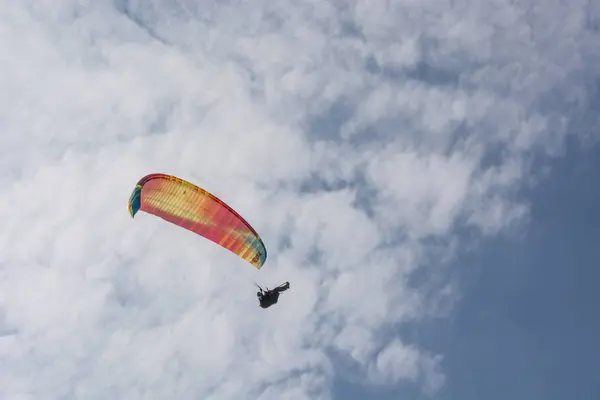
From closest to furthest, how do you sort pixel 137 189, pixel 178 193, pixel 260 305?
1. pixel 137 189
2. pixel 178 193
3. pixel 260 305

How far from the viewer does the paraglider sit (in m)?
38.7

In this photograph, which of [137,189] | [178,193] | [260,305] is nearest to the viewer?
[137,189]

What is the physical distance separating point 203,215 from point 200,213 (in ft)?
0.72

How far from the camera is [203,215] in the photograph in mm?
40406

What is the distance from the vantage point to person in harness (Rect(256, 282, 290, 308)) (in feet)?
137

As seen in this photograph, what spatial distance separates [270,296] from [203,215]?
5.90 metres

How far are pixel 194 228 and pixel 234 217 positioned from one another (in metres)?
2.45

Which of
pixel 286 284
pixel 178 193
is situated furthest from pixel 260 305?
pixel 178 193

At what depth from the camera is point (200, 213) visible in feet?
132

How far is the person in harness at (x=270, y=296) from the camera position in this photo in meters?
41.8

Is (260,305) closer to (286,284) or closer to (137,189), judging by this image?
(286,284)

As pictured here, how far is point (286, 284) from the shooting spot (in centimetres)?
4188

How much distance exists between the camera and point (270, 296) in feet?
138

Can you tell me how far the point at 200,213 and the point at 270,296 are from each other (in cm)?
610
